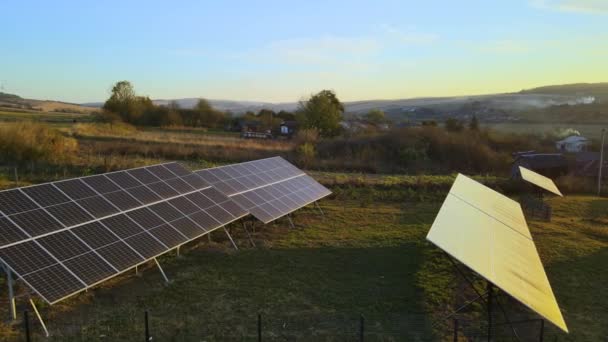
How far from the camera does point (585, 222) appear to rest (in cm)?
1950

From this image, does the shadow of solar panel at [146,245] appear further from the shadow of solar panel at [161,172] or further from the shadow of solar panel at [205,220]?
the shadow of solar panel at [161,172]

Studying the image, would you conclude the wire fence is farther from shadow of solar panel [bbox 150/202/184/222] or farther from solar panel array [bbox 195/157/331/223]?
solar panel array [bbox 195/157/331/223]

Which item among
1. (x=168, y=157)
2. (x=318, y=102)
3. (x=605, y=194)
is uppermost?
(x=318, y=102)

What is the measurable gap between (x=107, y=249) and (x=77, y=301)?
125 centimetres

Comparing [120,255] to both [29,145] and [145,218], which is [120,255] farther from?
[29,145]

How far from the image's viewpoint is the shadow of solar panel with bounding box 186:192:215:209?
1296cm

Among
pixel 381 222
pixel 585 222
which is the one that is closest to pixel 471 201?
pixel 381 222

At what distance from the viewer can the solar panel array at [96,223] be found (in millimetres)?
7859

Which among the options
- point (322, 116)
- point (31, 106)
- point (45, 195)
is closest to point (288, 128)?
point (322, 116)

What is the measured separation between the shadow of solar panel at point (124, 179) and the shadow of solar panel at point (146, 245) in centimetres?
220

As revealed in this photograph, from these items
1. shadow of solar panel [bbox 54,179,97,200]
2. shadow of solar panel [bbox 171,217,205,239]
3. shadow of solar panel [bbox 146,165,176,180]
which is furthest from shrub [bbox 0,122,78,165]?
shadow of solar panel [bbox 171,217,205,239]

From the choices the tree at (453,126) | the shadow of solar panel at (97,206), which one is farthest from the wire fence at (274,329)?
the tree at (453,126)

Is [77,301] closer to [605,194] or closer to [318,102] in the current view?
[605,194]

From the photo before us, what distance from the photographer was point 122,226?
1020 cm
